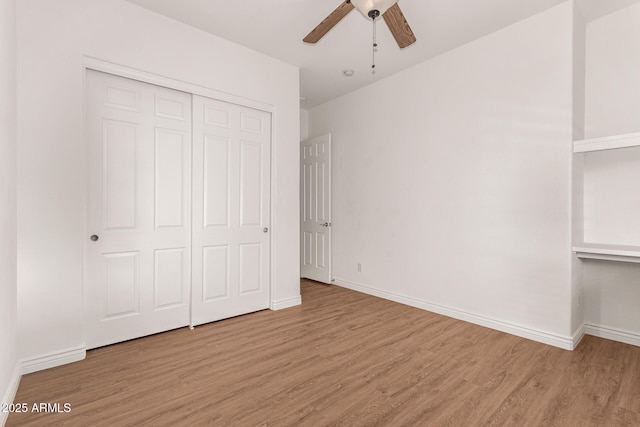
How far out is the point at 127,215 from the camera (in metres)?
2.70

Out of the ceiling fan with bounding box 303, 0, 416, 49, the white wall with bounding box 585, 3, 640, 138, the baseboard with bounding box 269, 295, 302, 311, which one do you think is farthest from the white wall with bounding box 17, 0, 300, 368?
the white wall with bounding box 585, 3, 640, 138

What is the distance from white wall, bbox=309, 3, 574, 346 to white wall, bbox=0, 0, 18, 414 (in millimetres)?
3557

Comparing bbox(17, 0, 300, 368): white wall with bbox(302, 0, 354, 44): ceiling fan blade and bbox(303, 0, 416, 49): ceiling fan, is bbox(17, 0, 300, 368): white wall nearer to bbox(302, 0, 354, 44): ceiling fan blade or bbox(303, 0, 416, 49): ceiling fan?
bbox(302, 0, 354, 44): ceiling fan blade

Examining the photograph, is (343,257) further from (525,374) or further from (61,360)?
(61,360)

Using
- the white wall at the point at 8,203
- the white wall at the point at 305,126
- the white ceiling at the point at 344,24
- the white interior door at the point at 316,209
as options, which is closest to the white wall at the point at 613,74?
the white ceiling at the point at 344,24

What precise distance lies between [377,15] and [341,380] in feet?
8.17

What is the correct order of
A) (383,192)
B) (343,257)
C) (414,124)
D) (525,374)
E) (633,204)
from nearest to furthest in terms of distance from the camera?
(525,374) → (633,204) → (414,124) → (383,192) → (343,257)

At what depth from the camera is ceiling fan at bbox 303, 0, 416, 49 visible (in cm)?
198

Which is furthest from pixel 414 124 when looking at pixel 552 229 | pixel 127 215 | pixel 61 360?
pixel 61 360

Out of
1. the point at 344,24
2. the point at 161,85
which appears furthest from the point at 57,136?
the point at 344,24

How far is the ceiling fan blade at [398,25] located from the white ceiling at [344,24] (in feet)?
1.72

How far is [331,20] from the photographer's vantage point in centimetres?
221

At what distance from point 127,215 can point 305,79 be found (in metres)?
2.81

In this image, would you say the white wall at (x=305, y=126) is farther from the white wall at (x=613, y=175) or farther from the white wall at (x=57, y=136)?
the white wall at (x=613, y=175)
